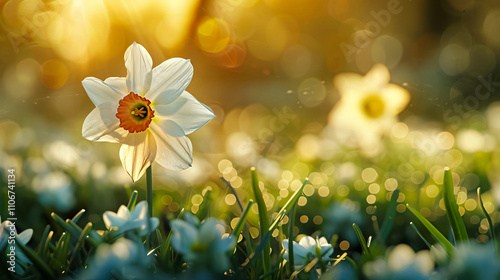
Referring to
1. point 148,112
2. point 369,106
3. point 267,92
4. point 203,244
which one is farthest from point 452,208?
point 267,92

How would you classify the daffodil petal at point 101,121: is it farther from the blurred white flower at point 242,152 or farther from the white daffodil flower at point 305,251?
the blurred white flower at point 242,152

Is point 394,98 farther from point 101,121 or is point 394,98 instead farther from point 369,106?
point 101,121

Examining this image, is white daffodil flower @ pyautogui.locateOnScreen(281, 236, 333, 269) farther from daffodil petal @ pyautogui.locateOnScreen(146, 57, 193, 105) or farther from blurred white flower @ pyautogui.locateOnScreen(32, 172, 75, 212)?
blurred white flower @ pyautogui.locateOnScreen(32, 172, 75, 212)

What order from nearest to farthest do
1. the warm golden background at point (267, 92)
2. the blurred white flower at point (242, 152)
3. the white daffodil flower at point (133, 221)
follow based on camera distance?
the white daffodil flower at point (133, 221), the warm golden background at point (267, 92), the blurred white flower at point (242, 152)

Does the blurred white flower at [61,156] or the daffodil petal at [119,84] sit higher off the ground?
the daffodil petal at [119,84]

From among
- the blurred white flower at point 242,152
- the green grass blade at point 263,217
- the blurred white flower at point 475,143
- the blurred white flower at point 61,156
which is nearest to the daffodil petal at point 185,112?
the green grass blade at point 263,217

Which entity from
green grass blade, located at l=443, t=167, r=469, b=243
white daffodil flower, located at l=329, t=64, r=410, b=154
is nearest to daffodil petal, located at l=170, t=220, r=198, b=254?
green grass blade, located at l=443, t=167, r=469, b=243
